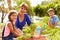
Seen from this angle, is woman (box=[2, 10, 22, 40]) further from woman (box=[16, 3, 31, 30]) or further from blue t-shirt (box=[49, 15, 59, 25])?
blue t-shirt (box=[49, 15, 59, 25])

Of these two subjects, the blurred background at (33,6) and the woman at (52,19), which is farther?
the woman at (52,19)

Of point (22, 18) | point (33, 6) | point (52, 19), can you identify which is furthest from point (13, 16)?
point (52, 19)

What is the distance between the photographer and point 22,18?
2.15m

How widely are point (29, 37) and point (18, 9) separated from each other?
0.30 meters

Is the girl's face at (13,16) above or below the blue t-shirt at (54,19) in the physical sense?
above

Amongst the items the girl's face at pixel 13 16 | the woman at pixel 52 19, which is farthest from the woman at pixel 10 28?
the woman at pixel 52 19

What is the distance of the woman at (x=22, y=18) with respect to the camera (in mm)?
2137

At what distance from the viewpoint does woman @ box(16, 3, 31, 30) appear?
2.14 meters

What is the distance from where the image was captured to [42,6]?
2223mm

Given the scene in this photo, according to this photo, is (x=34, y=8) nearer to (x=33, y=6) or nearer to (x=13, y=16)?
(x=33, y=6)

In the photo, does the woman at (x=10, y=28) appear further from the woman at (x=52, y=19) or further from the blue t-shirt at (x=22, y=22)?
the woman at (x=52, y=19)

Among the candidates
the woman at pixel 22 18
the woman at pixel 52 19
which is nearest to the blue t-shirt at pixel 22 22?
the woman at pixel 22 18

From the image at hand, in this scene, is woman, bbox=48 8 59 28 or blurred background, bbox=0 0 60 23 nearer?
blurred background, bbox=0 0 60 23

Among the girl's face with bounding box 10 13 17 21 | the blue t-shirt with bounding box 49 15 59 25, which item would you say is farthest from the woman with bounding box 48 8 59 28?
the girl's face with bounding box 10 13 17 21
